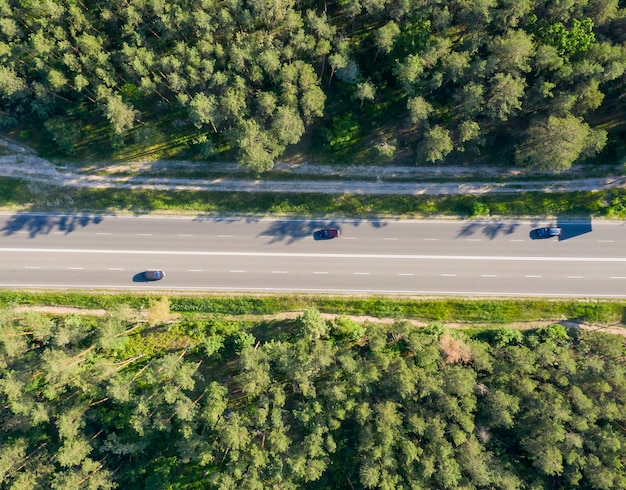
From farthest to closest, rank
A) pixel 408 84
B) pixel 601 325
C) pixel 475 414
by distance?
pixel 601 325 → pixel 475 414 → pixel 408 84

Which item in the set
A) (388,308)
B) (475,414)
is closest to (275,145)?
(388,308)

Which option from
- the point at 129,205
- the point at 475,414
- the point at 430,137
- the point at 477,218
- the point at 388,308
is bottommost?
the point at 475,414

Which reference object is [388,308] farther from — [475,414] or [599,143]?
[599,143]

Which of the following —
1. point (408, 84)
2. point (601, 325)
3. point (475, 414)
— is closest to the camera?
point (408, 84)

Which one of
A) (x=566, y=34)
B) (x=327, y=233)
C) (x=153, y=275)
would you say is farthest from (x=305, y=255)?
(x=566, y=34)

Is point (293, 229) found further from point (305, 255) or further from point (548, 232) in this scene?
point (548, 232)

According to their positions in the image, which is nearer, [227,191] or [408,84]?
[408,84]

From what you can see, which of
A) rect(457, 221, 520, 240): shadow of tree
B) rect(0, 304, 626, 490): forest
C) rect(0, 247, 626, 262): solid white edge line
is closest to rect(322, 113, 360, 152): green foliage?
rect(0, 247, 626, 262): solid white edge line
